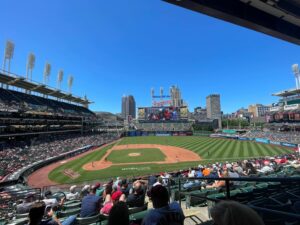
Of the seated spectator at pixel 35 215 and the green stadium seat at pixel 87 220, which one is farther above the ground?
the seated spectator at pixel 35 215

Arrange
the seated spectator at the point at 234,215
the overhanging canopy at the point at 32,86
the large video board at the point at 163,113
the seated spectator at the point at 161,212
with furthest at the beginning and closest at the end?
the large video board at the point at 163,113 → the overhanging canopy at the point at 32,86 → the seated spectator at the point at 161,212 → the seated spectator at the point at 234,215

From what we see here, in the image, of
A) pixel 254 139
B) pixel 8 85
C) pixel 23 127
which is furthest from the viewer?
pixel 254 139

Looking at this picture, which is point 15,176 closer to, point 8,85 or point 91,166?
point 91,166

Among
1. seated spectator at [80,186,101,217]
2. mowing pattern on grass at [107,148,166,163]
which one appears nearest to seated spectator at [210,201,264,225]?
seated spectator at [80,186,101,217]

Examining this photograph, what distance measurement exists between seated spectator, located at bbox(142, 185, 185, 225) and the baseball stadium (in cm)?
1

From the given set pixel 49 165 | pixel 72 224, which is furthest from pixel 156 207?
pixel 49 165

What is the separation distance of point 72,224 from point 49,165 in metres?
30.5

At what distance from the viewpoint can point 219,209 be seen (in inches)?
57.8

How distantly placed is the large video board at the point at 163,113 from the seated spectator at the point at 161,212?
96394 millimetres

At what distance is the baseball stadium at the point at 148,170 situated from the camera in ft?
9.57

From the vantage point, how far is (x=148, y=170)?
26.2 metres

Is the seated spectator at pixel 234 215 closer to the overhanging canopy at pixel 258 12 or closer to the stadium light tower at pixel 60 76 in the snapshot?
the overhanging canopy at pixel 258 12

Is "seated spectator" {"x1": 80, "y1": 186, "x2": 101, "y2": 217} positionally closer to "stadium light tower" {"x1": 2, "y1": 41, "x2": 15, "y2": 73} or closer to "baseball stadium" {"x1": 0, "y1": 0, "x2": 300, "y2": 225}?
"baseball stadium" {"x1": 0, "y1": 0, "x2": 300, "y2": 225}

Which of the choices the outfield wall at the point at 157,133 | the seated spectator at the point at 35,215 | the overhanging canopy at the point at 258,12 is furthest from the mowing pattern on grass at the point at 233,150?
the outfield wall at the point at 157,133
